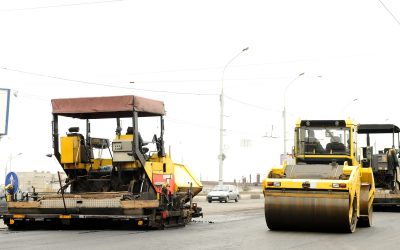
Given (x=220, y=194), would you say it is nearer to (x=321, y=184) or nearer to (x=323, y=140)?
(x=323, y=140)

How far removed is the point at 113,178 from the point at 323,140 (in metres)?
5.74

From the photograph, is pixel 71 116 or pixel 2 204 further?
pixel 2 204

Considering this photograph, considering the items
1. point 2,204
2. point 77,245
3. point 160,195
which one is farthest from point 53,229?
point 2,204

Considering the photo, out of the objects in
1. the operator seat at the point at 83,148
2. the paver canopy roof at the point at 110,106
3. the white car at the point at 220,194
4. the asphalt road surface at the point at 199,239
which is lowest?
the asphalt road surface at the point at 199,239

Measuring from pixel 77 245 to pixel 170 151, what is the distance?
20.6 ft

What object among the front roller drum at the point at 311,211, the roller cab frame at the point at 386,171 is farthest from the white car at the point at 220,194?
the front roller drum at the point at 311,211

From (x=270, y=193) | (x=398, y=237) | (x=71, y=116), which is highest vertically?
(x=71, y=116)

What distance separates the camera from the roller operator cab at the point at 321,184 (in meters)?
16.0

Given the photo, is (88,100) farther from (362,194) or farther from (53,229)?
(362,194)

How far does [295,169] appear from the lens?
57.6 feet

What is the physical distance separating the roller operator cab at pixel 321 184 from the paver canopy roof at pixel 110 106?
3672mm

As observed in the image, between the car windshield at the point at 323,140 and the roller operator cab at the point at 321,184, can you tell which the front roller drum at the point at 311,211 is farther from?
the car windshield at the point at 323,140

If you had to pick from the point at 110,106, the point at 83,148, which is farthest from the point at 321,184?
the point at 83,148

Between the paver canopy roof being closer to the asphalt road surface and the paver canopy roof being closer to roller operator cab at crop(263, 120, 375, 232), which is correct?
the asphalt road surface
